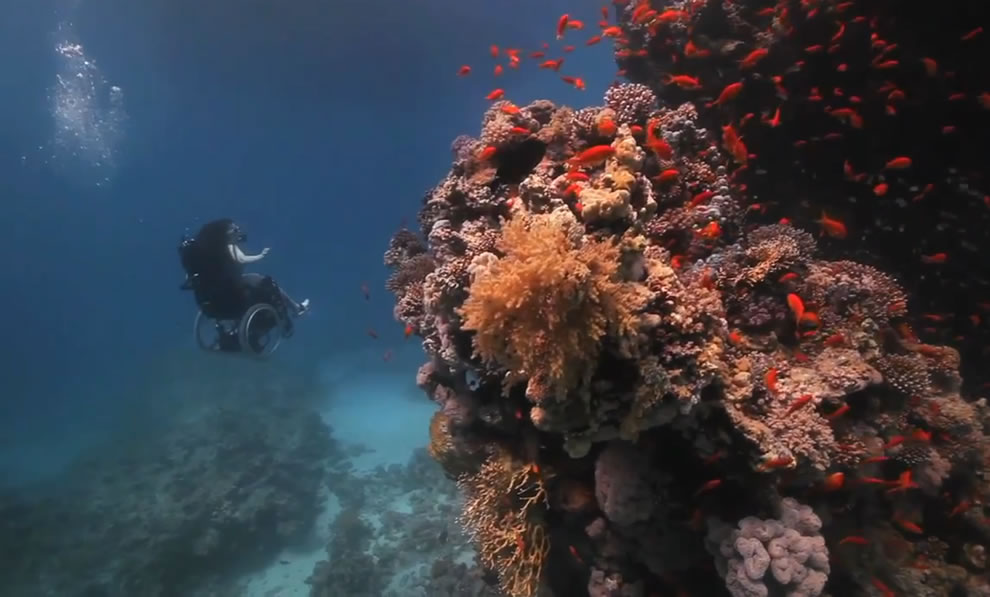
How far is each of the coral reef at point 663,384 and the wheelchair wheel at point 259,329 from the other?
798 cm

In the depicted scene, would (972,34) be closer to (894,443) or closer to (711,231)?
(711,231)

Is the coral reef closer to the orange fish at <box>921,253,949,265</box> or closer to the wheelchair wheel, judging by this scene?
the orange fish at <box>921,253,949,265</box>

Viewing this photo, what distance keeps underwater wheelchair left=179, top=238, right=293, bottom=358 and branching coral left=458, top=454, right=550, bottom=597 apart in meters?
9.51

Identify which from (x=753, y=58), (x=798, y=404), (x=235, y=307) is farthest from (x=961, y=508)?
(x=235, y=307)

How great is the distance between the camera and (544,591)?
5395 millimetres

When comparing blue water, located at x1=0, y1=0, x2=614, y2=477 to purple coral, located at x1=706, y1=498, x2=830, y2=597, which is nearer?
purple coral, located at x1=706, y1=498, x2=830, y2=597

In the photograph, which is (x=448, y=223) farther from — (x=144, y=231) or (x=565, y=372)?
(x=144, y=231)

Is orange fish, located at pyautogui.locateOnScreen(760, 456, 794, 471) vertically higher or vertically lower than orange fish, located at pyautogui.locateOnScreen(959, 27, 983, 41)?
lower

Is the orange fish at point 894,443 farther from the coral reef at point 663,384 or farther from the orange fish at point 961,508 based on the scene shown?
the orange fish at point 961,508

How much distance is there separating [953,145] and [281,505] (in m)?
19.0

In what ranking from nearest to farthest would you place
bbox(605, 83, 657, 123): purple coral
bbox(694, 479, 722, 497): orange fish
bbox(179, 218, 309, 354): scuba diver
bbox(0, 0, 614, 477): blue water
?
bbox(694, 479, 722, 497): orange fish → bbox(605, 83, 657, 123): purple coral → bbox(179, 218, 309, 354): scuba diver → bbox(0, 0, 614, 477): blue water

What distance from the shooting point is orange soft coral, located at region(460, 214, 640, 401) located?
333 centimetres

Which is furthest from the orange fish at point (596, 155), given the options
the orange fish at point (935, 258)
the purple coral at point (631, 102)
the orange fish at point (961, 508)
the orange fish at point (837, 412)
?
the orange fish at point (961, 508)

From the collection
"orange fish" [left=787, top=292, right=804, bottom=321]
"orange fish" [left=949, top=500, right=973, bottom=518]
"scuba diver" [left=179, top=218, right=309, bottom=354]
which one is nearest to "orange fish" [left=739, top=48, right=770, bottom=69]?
"orange fish" [left=787, top=292, right=804, bottom=321]
